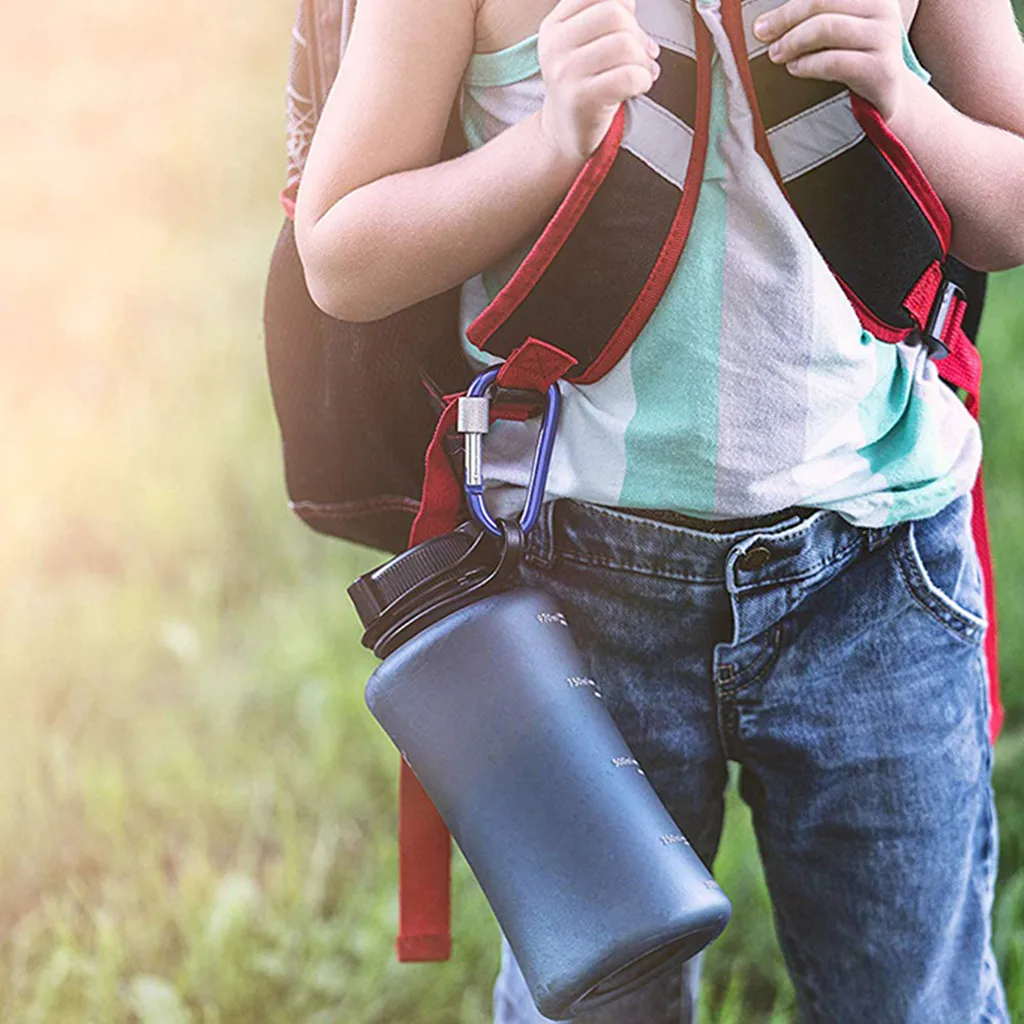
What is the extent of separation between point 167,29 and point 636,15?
13.6 feet

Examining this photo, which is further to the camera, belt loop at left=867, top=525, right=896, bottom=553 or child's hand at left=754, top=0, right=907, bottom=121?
belt loop at left=867, top=525, right=896, bottom=553

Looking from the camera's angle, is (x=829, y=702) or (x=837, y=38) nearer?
(x=837, y=38)

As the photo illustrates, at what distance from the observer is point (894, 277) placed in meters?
1.01

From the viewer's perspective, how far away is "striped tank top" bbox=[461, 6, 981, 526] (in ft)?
3.22

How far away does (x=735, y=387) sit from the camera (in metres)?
1.02

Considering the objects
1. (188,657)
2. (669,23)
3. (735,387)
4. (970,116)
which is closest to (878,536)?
(735,387)

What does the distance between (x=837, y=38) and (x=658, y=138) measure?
12 centimetres

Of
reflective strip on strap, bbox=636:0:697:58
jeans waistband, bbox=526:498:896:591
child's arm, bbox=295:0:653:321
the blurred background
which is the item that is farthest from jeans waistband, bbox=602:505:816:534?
the blurred background

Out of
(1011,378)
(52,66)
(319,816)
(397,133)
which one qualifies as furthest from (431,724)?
(52,66)

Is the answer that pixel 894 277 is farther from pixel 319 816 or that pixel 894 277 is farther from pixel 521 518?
pixel 319 816

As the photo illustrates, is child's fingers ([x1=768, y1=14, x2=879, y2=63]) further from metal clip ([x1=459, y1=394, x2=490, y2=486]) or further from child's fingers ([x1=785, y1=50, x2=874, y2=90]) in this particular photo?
metal clip ([x1=459, y1=394, x2=490, y2=486])

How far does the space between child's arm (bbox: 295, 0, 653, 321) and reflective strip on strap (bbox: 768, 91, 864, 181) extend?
0.12 m

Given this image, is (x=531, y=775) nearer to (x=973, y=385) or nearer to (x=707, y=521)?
(x=707, y=521)

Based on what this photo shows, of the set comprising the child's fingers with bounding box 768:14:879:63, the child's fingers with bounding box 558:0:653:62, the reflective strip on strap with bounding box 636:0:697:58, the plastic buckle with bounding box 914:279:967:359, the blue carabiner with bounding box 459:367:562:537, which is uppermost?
the child's fingers with bounding box 558:0:653:62
